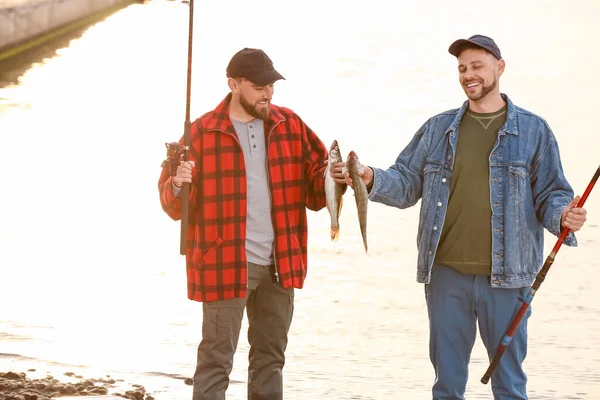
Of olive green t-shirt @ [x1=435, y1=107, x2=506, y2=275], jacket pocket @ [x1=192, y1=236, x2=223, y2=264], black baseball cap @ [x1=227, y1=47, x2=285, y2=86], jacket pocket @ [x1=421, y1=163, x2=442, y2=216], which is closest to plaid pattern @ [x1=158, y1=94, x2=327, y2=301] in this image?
jacket pocket @ [x1=192, y1=236, x2=223, y2=264]

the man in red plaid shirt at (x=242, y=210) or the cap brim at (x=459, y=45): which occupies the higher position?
the cap brim at (x=459, y=45)

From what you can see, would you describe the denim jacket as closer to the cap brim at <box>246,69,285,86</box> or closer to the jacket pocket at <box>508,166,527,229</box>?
the jacket pocket at <box>508,166,527,229</box>

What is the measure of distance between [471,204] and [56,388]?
2772mm

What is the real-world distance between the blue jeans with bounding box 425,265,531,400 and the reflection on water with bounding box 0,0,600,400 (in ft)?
7.23

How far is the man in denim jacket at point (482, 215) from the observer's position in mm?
6098

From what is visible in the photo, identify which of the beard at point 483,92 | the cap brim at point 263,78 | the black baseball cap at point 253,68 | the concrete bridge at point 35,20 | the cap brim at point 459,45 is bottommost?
the beard at point 483,92

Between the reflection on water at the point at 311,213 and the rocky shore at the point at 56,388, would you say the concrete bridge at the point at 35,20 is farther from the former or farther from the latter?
the rocky shore at the point at 56,388

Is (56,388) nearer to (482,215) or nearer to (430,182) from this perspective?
(430,182)

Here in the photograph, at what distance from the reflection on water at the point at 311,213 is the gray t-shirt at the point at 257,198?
1702 mm

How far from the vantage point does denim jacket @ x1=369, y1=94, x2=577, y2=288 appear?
239 inches

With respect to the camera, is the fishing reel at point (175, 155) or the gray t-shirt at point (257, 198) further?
the gray t-shirt at point (257, 198)

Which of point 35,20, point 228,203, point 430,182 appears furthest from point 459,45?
point 35,20

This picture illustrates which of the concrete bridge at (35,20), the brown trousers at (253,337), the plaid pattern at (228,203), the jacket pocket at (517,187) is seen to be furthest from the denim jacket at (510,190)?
the concrete bridge at (35,20)

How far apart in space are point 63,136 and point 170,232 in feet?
19.1
